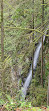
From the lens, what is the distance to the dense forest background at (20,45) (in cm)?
627

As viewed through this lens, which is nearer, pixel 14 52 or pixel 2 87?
pixel 2 87

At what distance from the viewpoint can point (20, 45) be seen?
1075cm

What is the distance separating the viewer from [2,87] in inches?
243

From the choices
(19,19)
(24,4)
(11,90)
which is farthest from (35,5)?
(11,90)

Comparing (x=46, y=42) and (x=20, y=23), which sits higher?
(x=20, y=23)

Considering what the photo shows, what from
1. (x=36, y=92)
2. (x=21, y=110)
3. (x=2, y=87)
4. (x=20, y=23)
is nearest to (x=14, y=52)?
(x=20, y=23)

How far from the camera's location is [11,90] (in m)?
6.76

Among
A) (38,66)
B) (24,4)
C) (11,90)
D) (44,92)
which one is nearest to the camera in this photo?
(11,90)

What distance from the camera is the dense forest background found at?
627cm

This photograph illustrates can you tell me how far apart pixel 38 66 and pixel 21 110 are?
33.7 feet

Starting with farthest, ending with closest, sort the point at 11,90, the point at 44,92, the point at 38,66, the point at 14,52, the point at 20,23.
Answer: the point at 38,66 < the point at 20,23 < the point at 14,52 < the point at 44,92 < the point at 11,90

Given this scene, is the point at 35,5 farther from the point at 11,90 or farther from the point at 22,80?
the point at 22,80

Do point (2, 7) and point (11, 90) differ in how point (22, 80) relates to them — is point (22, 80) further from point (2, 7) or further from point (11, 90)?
point (2, 7)

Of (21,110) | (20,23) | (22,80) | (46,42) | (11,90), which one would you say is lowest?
(22,80)
